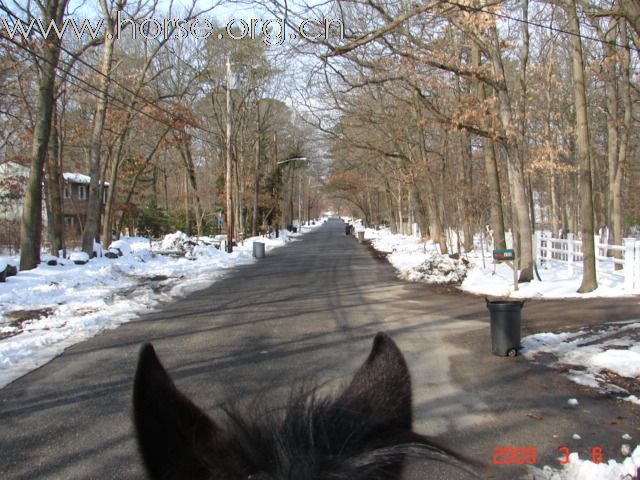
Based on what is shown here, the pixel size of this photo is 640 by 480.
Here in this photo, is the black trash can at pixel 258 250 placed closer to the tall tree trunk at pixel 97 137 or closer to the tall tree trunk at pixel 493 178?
the tall tree trunk at pixel 97 137

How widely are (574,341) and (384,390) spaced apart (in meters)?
6.88

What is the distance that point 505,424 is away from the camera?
4699 millimetres

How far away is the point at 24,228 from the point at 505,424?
15686 millimetres

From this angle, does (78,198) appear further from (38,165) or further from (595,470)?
(595,470)

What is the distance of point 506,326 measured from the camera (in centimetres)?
709

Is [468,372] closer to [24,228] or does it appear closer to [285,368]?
[285,368]

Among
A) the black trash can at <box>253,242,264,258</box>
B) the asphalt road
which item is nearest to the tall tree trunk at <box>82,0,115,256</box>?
the black trash can at <box>253,242,264,258</box>

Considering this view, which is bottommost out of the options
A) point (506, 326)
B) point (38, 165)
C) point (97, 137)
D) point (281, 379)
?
point (281, 379)

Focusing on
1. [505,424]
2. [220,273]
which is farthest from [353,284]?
[505,424]

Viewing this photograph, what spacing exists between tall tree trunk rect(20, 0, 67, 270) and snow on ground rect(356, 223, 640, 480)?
1148cm

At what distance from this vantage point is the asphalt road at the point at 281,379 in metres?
4.20

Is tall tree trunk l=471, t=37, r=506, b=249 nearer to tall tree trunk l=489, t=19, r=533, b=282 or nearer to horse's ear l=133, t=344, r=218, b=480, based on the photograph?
tall tree trunk l=489, t=19, r=533, b=282

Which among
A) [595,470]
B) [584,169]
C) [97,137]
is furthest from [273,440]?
[97,137]
